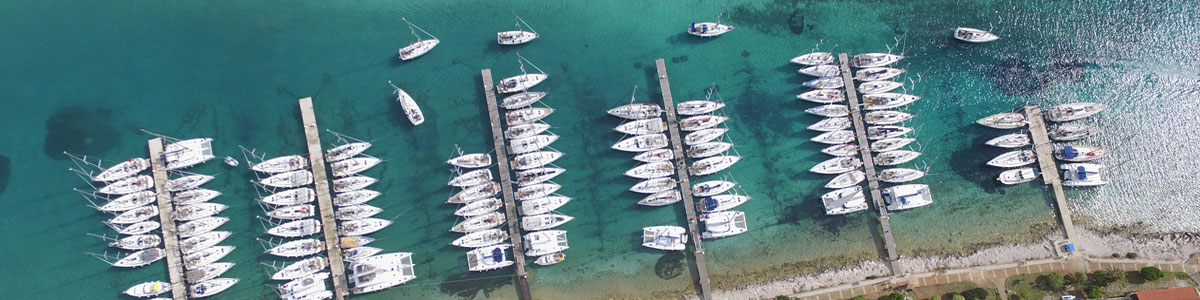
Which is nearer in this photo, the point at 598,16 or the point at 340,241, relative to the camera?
the point at 340,241

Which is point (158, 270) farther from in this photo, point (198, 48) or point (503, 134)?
point (503, 134)

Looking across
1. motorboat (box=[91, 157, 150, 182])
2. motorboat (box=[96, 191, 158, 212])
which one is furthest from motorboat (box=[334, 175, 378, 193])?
motorboat (box=[91, 157, 150, 182])

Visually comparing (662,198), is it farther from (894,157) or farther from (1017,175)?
(1017,175)

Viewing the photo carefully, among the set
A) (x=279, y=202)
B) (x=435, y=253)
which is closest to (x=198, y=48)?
(x=279, y=202)

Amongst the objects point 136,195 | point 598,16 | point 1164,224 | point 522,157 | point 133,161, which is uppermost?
point 598,16

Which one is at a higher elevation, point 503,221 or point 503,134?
point 503,134

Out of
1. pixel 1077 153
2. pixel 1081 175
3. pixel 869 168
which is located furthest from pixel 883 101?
pixel 1081 175

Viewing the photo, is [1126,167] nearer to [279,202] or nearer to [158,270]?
[279,202]
